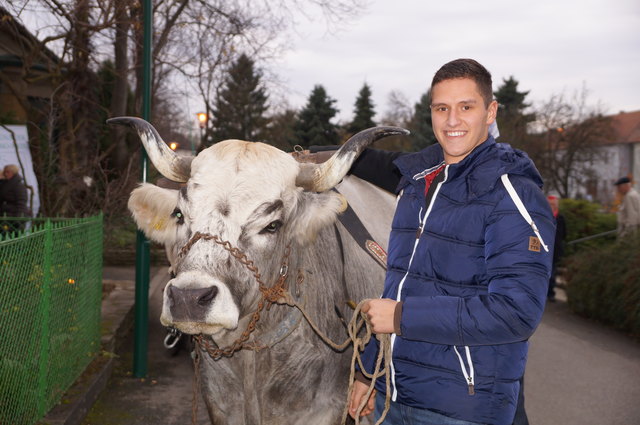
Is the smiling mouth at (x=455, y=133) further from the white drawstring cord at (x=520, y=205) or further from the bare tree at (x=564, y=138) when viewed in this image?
the bare tree at (x=564, y=138)

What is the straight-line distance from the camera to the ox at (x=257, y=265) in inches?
96.4

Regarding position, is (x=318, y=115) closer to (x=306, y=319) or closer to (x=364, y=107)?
(x=364, y=107)

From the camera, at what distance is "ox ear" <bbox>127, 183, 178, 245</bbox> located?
3.09m

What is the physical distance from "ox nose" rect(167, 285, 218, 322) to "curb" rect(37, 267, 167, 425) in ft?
8.32

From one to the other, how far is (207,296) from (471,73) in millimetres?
1345

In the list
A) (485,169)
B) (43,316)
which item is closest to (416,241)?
(485,169)

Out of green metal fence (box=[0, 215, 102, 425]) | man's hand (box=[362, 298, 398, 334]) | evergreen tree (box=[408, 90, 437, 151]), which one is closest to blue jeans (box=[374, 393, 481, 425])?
man's hand (box=[362, 298, 398, 334])

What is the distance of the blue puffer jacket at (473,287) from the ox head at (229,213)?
66 centimetres

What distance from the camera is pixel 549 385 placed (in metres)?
6.49

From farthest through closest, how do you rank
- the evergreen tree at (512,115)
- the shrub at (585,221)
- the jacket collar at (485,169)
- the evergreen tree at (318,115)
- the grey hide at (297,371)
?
the evergreen tree at (512,115) < the evergreen tree at (318,115) < the shrub at (585,221) < the grey hide at (297,371) < the jacket collar at (485,169)

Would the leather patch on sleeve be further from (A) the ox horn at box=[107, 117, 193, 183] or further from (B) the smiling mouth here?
(A) the ox horn at box=[107, 117, 193, 183]

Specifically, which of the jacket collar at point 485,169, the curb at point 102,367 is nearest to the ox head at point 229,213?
the jacket collar at point 485,169

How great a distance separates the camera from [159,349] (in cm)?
747

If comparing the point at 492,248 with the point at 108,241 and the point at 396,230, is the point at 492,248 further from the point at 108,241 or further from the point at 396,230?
the point at 108,241
